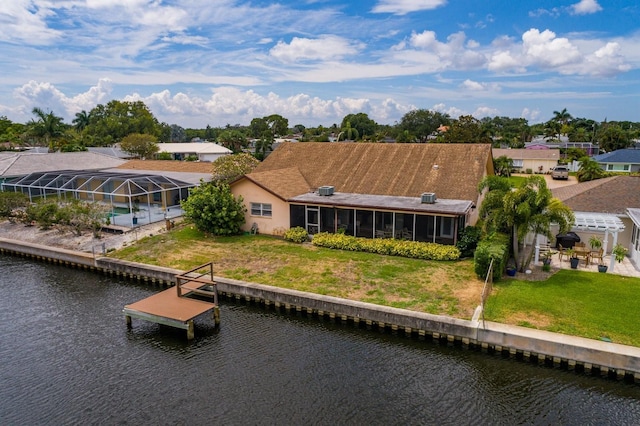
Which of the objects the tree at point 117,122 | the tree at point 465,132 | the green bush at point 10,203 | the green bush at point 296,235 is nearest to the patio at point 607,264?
the green bush at point 296,235

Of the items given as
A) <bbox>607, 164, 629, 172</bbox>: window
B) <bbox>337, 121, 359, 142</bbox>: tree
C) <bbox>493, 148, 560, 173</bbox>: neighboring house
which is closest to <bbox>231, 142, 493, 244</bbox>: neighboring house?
<bbox>607, 164, 629, 172</bbox>: window

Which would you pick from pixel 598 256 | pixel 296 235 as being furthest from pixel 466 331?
pixel 296 235

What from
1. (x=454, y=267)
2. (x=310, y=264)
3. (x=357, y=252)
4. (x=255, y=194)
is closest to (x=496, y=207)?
(x=454, y=267)

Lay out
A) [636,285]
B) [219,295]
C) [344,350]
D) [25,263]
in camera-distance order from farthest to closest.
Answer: [25,263] < [219,295] < [636,285] < [344,350]

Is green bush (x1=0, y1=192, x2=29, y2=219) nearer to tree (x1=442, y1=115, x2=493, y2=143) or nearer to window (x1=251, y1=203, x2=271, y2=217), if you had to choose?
window (x1=251, y1=203, x2=271, y2=217)

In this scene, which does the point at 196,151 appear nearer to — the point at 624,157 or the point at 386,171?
the point at 386,171

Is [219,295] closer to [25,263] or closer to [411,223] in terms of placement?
[411,223]
